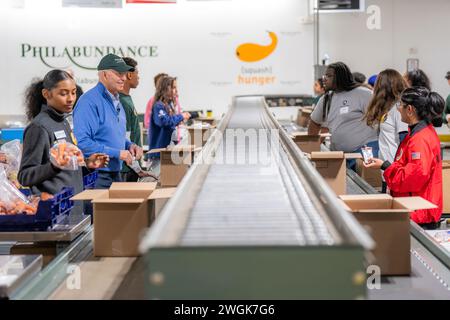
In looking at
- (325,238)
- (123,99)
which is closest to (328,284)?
(325,238)

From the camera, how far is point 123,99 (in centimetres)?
482

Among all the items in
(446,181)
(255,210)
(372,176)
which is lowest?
(446,181)

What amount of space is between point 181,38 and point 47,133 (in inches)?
352

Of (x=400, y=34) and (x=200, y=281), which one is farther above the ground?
(x=400, y=34)

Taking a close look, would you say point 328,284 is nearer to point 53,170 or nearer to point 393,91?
point 53,170

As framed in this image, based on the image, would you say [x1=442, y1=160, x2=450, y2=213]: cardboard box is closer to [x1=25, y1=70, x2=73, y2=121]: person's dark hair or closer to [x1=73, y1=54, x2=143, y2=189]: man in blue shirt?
[x1=73, y1=54, x2=143, y2=189]: man in blue shirt

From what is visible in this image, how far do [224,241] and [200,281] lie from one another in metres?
0.11

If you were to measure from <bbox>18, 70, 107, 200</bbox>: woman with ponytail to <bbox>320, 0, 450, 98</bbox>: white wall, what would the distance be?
914cm

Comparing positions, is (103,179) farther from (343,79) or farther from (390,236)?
(390,236)

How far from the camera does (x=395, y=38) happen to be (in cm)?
1172

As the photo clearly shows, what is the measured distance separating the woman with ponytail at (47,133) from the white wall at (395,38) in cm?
914

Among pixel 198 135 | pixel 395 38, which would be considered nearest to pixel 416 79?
pixel 198 135

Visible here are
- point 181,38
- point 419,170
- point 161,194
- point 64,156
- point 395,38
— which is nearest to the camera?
point 161,194

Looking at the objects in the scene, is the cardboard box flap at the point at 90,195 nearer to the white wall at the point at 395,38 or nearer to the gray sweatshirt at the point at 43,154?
the gray sweatshirt at the point at 43,154
